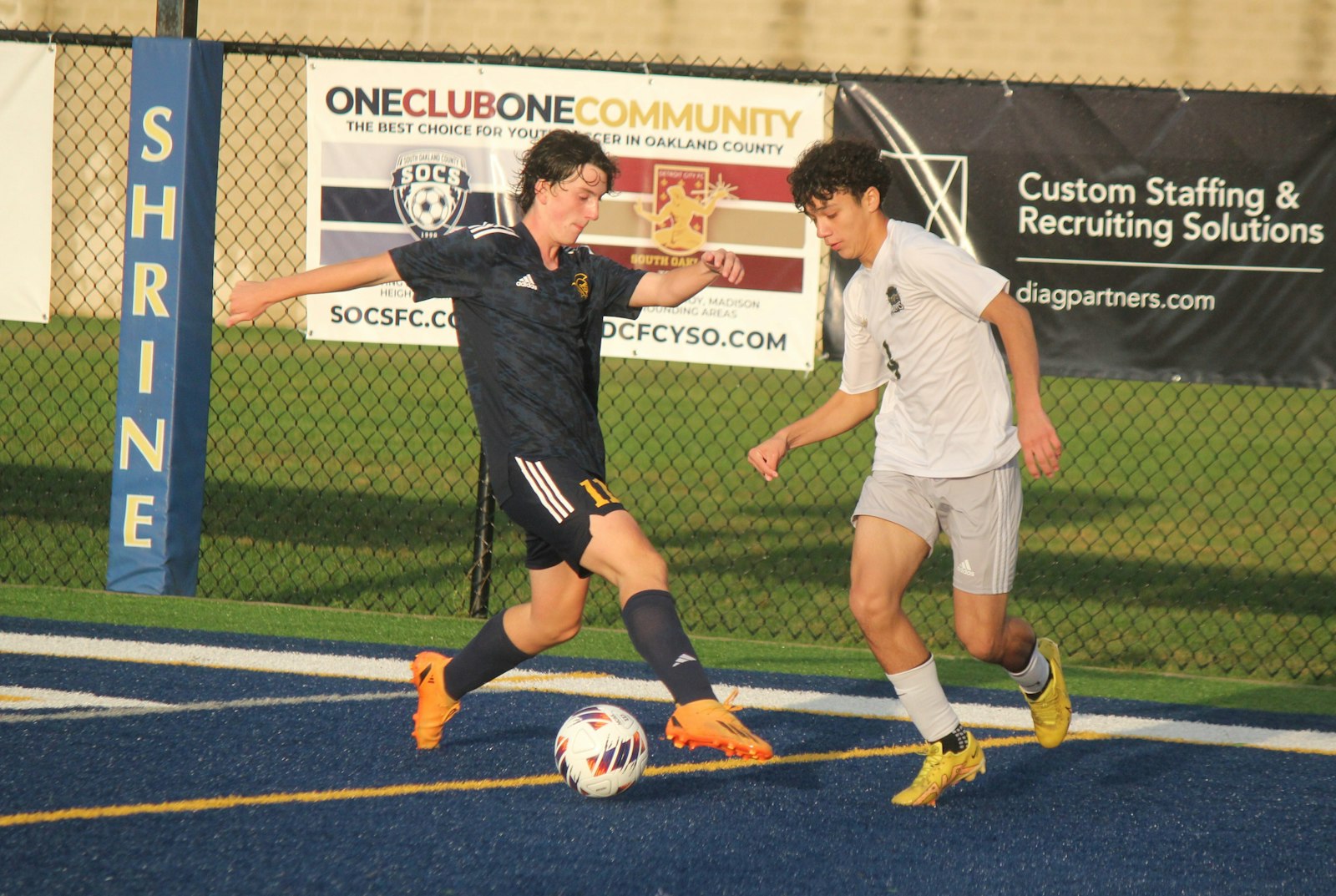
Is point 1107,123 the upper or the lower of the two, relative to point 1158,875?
upper

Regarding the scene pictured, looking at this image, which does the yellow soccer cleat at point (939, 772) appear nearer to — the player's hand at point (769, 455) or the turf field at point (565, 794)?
the turf field at point (565, 794)

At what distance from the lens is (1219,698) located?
21.6ft

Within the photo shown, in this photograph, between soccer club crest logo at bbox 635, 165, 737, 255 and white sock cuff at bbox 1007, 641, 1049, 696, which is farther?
soccer club crest logo at bbox 635, 165, 737, 255

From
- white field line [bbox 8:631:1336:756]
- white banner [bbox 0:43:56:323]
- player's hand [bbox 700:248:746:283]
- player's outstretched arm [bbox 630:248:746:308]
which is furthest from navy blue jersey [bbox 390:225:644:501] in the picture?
white banner [bbox 0:43:56:323]

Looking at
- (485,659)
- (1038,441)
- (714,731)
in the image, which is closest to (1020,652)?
(1038,441)

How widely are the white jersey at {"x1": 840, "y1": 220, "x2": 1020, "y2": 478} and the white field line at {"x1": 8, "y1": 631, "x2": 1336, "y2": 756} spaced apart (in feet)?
5.32

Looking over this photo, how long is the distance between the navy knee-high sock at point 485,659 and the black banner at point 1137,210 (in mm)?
3134

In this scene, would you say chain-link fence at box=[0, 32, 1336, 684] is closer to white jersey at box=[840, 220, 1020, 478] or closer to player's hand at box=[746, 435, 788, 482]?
white jersey at box=[840, 220, 1020, 478]

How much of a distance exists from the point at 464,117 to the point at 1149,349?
3.43 m

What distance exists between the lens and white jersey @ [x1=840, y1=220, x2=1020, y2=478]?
4.61 meters

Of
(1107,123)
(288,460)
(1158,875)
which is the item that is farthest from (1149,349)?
(288,460)

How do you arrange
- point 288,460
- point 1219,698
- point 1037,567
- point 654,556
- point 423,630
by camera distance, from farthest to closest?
point 288,460
point 1037,567
point 423,630
point 1219,698
point 654,556

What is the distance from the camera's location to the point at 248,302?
4.56 meters

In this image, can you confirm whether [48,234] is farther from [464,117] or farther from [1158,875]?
[1158,875]
